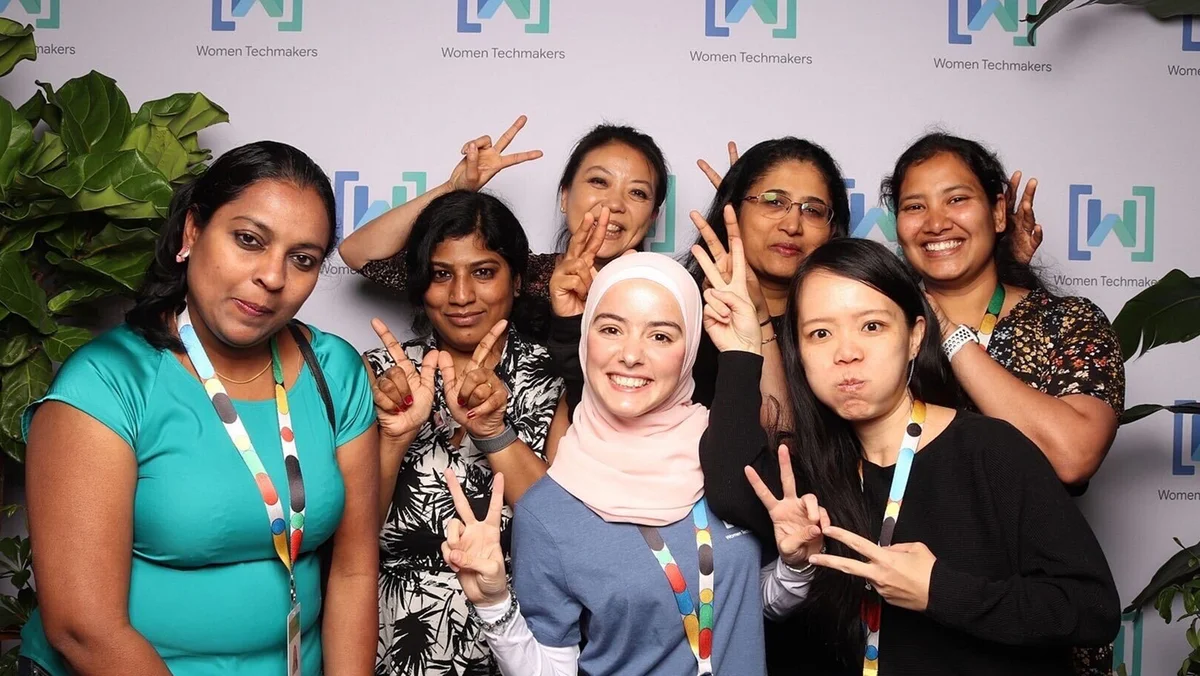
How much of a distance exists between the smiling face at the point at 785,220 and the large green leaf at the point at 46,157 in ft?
5.18

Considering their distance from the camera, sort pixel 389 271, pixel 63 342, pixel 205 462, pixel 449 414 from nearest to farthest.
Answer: pixel 205 462 → pixel 449 414 → pixel 63 342 → pixel 389 271

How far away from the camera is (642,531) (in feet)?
5.36

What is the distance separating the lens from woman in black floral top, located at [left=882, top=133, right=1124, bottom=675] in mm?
1756

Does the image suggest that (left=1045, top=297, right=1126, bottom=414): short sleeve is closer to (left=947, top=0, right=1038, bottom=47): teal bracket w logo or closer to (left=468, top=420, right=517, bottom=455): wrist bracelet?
(left=468, top=420, right=517, bottom=455): wrist bracelet

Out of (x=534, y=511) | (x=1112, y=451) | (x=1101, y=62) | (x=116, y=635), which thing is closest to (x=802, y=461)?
(x=534, y=511)

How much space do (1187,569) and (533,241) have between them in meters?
1.79

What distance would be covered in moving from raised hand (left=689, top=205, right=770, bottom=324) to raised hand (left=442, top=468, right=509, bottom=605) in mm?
657

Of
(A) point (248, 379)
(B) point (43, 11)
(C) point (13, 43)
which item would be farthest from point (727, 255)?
(B) point (43, 11)

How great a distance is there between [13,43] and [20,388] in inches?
32.3

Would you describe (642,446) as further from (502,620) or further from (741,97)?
(741,97)

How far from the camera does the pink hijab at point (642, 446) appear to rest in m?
1.65

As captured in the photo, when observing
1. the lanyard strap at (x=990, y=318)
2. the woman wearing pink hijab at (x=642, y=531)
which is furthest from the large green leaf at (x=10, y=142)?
the lanyard strap at (x=990, y=318)

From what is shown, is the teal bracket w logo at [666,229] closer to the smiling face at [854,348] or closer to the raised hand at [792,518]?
the smiling face at [854,348]

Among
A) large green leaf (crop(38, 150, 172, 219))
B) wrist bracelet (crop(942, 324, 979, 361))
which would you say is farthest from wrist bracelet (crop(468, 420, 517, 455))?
large green leaf (crop(38, 150, 172, 219))
